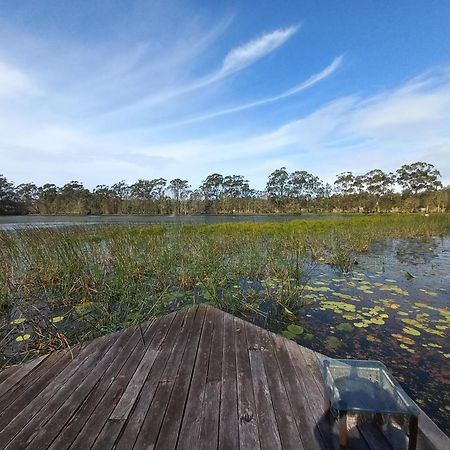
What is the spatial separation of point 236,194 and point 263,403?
7736 cm

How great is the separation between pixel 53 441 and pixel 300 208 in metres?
64.0

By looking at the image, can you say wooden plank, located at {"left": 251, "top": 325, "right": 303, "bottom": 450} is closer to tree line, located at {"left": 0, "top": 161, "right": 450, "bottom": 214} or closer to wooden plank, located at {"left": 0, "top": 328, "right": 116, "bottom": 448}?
wooden plank, located at {"left": 0, "top": 328, "right": 116, "bottom": 448}

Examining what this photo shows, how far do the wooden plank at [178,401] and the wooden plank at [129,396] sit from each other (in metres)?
0.25

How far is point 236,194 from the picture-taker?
78375 millimetres

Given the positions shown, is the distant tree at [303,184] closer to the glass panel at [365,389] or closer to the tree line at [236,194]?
the tree line at [236,194]

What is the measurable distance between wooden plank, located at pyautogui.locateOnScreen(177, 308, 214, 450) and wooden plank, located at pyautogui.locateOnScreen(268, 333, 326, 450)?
1.94 ft

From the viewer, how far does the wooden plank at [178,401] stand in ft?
4.80

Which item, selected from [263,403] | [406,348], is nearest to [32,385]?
[263,403]

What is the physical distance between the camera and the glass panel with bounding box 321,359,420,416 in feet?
4.20

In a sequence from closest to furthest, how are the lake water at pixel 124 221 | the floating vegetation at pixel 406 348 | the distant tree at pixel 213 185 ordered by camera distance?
the floating vegetation at pixel 406 348 < the lake water at pixel 124 221 < the distant tree at pixel 213 185

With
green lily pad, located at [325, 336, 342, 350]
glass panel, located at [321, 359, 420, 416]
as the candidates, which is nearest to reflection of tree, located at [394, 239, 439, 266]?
green lily pad, located at [325, 336, 342, 350]

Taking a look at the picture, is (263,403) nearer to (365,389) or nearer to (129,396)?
(365,389)

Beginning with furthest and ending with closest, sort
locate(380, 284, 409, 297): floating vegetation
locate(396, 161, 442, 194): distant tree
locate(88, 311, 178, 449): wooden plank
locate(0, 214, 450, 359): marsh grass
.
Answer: locate(396, 161, 442, 194): distant tree
locate(380, 284, 409, 297): floating vegetation
locate(0, 214, 450, 359): marsh grass
locate(88, 311, 178, 449): wooden plank

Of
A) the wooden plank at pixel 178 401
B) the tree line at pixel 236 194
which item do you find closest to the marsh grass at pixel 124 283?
the wooden plank at pixel 178 401
